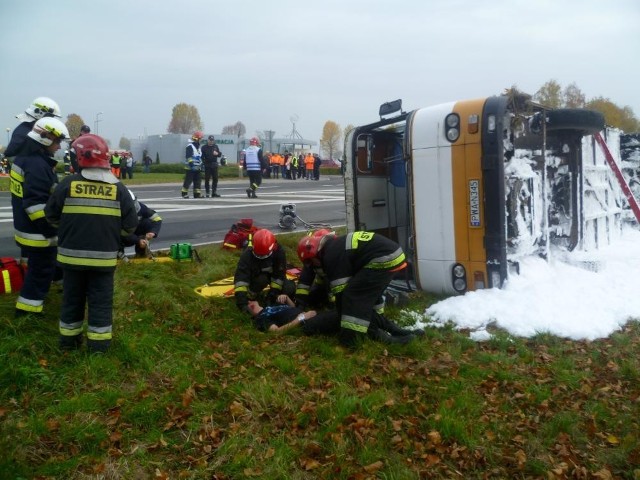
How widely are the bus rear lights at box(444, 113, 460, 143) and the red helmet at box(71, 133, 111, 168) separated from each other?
11.3ft

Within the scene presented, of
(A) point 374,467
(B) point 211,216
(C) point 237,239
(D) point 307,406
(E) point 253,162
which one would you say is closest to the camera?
(A) point 374,467

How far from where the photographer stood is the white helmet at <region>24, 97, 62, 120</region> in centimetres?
545

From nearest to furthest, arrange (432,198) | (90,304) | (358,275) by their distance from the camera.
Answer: (90,304)
(358,275)
(432,198)

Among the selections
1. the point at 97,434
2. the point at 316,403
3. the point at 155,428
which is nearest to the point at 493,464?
the point at 316,403

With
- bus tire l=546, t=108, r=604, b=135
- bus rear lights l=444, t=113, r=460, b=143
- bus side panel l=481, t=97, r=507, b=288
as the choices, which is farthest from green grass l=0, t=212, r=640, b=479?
bus tire l=546, t=108, r=604, b=135

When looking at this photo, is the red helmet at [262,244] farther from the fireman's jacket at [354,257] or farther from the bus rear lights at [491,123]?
the bus rear lights at [491,123]

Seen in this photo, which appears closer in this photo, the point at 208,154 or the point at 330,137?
the point at 208,154

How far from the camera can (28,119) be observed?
17.7 ft

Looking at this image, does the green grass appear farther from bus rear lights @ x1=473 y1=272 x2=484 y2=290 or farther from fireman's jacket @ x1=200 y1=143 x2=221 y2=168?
fireman's jacket @ x1=200 y1=143 x2=221 y2=168

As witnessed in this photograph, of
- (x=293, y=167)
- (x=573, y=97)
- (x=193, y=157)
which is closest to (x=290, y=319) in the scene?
(x=193, y=157)

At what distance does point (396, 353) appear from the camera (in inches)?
201

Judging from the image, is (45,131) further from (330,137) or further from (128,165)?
(330,137)

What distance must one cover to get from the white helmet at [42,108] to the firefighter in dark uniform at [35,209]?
19.3 inches

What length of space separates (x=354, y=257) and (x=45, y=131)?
2901 mm
